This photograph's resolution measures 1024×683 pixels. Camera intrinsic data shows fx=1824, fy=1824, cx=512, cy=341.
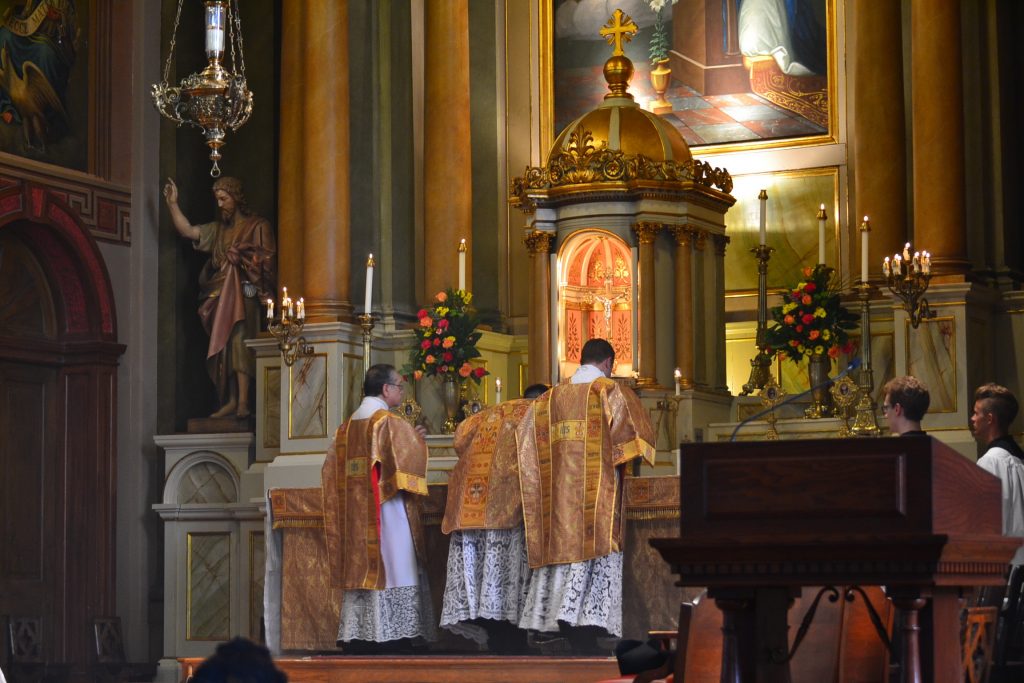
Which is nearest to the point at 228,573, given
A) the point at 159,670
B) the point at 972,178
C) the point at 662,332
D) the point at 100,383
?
the point at 159,670

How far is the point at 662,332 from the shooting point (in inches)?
456

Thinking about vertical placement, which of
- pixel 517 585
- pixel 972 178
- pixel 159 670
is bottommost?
pixel 159 670

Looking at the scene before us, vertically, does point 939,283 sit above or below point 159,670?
above

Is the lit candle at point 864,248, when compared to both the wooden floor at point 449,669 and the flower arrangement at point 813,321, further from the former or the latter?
the wooden floor at point 449,669

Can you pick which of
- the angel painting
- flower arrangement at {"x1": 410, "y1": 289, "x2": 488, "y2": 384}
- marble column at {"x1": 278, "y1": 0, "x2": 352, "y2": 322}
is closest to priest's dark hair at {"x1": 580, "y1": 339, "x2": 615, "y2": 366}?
flower arrangement at {"x1": 410, "y1": 289, "x2": 488, "y2": 384}

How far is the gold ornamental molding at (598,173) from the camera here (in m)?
11.5

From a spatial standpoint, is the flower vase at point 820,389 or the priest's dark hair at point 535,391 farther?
the flower vase at point 820,389

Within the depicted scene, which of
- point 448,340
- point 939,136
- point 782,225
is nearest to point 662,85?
point 782,225

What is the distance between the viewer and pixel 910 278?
1060 cm

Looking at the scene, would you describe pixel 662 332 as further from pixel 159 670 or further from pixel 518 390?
pixel 159 670

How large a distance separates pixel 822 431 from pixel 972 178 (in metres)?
1.99

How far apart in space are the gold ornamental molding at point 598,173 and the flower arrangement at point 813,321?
898 millimetres

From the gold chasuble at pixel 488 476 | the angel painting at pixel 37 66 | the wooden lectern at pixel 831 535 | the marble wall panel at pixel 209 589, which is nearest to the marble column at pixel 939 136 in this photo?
the gold chasuble at pixel 488 476

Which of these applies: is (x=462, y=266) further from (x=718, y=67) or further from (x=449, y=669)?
(x=449, y=669)
